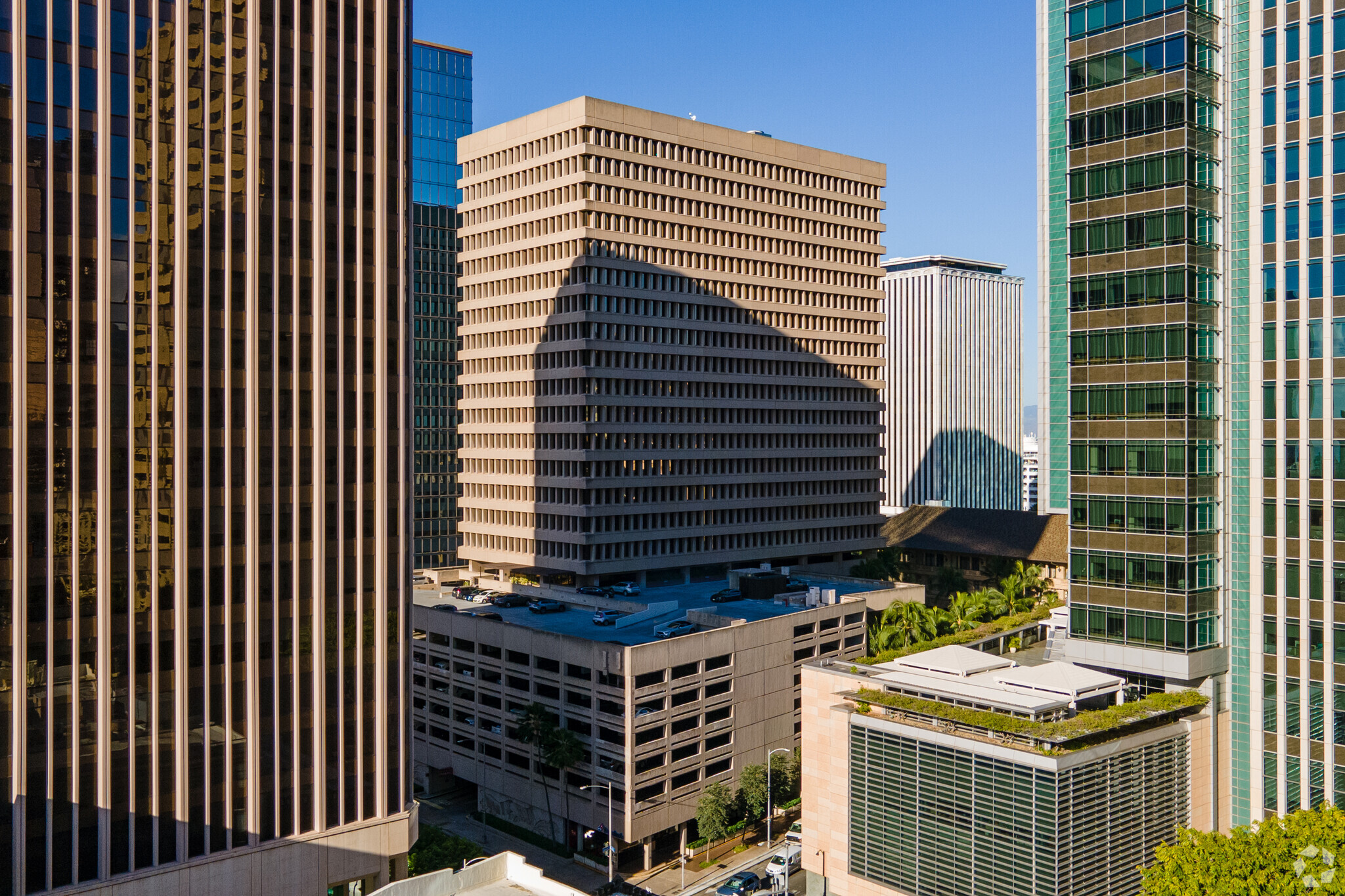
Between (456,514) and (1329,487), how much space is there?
142879mm

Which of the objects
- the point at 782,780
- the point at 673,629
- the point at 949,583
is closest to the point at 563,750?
the point at 673,629

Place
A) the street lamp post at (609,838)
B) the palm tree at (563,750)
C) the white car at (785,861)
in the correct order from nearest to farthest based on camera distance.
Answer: the white car at (785,861), the street lamp post at (609,838), the palm tree at (563,750)

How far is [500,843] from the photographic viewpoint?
95188 millimetres

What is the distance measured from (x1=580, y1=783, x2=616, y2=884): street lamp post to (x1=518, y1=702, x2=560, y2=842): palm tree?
4.86 meters

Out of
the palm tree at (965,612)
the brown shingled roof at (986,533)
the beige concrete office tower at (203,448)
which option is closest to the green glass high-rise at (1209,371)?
the palm tree at (965,612)

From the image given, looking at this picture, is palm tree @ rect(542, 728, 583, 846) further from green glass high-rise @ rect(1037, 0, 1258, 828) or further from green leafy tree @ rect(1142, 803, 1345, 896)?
green leafy tree @ rect(1142, 803, 1345, 896)

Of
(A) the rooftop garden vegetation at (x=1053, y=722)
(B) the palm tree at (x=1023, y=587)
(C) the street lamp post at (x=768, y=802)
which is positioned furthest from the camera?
(B) the palm tree at (x=1023, y=587)

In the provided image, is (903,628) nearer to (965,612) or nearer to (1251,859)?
(965,612)

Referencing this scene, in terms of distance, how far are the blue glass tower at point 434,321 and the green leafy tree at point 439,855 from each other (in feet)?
333

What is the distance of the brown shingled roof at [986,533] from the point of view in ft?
527

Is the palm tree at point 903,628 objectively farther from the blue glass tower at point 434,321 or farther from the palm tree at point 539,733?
the blue glass tower at point 434,321

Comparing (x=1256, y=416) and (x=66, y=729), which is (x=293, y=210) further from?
(x=1256, y=416)

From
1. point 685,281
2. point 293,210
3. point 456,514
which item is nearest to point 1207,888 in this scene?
point 293,210

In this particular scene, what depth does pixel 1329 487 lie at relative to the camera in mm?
67500
